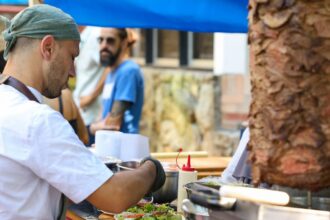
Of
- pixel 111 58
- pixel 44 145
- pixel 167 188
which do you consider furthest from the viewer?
pixel 111 58

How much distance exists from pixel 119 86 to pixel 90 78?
48.7 inches

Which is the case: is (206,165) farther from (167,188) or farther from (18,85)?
Answer: (18,85)

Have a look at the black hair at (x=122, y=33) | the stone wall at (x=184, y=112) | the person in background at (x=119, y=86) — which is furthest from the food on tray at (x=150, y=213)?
the stone wall at (x=184, y=112)

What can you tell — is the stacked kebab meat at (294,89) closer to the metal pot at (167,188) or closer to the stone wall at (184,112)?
the metal pot at (167,188)

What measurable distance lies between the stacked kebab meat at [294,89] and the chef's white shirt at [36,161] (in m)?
0.83

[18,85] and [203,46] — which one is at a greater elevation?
[203,46]

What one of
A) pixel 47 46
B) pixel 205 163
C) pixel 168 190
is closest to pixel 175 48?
pixel 205 163

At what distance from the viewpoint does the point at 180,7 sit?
13.6 ft

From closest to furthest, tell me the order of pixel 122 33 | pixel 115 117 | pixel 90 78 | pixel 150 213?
1. pixel 150 213
2. pixel 115 117
3. pixel 122 33
4. pixel 90 78

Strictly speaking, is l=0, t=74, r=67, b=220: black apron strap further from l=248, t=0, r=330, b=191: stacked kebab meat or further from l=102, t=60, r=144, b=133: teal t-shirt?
l=102, t=60, r=144, b=133: teal t-shirt

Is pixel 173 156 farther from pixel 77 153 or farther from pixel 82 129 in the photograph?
pixel 77 153

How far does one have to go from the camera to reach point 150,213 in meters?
3.04

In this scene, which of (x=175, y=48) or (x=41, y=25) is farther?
(x=175, y=48)

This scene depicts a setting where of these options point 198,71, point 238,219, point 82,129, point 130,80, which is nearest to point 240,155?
point 238,219
